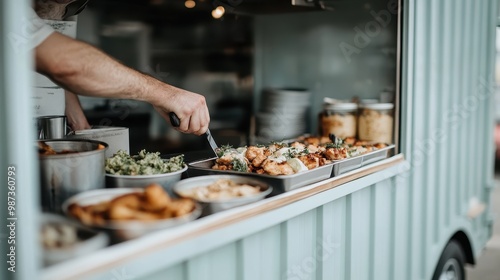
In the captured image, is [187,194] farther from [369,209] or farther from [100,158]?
[369,209]

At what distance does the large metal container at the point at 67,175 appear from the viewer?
1274 millimetres

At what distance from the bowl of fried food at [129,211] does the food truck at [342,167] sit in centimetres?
3

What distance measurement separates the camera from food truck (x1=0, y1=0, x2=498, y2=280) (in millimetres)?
1006

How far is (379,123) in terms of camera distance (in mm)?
2805

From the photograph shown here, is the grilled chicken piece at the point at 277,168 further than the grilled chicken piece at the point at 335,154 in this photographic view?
No

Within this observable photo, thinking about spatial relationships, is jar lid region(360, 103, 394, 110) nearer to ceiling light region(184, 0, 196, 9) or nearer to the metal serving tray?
the metal serving tray

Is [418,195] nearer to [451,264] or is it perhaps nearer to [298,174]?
[451,264]

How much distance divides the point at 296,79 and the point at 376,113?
4.03 ft

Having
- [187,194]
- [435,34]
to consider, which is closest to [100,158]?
[187,194]

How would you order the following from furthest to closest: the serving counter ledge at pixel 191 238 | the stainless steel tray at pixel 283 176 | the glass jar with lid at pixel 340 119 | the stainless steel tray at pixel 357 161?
1. the glass jar with lid at pixel 340 119
2. the stainless steel tray at pixel 357 161
3. the stainless steel tray at pixel 283 176
4. the serving counter ledge at pixel 191 238

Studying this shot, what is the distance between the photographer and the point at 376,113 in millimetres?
2830

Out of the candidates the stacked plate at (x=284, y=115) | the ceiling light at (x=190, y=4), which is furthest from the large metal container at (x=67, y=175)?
the ceiling light at (x=190, y=4)

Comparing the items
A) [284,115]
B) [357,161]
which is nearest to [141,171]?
[357,161]

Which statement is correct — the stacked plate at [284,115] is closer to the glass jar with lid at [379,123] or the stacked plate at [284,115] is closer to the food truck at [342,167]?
the food truck at [342,167]
